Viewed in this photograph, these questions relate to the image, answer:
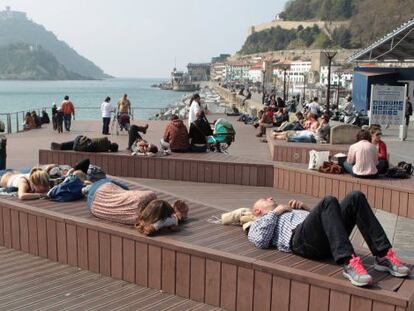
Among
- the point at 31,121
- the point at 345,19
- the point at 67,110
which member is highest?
the point at 345,19

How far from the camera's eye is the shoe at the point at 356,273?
12.4 feet

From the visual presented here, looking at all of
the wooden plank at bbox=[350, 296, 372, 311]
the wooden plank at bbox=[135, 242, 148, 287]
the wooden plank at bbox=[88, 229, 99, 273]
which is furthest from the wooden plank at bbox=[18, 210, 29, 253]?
the wooden plank at bbox=[350, 296, 372, 311]

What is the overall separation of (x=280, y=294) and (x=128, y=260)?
1.58 metres

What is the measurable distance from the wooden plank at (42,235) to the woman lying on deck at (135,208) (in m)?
0.52

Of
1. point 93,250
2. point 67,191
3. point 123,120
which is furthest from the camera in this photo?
point 123,120

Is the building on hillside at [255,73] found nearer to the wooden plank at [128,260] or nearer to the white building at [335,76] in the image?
the white building at [335,76]

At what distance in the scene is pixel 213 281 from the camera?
4.53 m

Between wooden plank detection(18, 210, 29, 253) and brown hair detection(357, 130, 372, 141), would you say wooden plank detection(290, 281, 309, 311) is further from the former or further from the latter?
brown hair detection(357, 130, 372, 141)

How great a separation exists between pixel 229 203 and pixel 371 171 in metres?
2.24

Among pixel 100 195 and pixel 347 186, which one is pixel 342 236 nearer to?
pixel 100 195

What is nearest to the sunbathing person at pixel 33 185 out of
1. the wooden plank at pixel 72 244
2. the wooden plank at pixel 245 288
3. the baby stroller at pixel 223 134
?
the wooden plank at pixel 72 244

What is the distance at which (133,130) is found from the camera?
37.3 feet

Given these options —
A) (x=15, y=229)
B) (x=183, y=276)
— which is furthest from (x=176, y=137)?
(x=183, y=276)

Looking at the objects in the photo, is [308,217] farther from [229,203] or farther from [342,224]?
[229,203]
